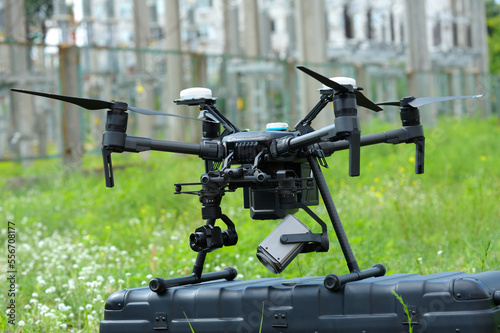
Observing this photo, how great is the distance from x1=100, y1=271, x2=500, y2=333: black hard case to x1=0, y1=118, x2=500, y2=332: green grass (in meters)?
0.68

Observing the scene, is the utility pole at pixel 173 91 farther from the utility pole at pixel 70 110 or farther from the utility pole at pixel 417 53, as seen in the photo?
the utility pole at pixel 417 53

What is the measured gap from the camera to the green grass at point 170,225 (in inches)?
203

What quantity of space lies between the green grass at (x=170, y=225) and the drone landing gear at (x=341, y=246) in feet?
2.61

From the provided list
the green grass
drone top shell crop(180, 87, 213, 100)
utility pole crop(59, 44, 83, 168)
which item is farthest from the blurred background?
drone top shell crop(180, 87, 213, 100)

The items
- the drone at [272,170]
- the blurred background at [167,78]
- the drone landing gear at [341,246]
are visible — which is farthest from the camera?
the blurred background at [167,78]

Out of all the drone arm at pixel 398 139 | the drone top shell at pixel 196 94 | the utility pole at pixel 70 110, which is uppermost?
the utility pole at pixel 70 110

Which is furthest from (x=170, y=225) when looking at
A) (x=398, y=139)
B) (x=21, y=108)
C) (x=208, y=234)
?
(x=21, y=108)

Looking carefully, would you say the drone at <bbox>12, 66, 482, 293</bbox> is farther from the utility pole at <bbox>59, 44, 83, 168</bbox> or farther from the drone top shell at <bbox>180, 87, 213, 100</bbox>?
the utility pole at <bbox>59, 44, 83, 168</bbox>

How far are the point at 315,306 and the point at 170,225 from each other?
4902mm

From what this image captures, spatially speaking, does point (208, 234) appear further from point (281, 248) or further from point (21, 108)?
point (21, 108)

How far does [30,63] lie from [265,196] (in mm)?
8881

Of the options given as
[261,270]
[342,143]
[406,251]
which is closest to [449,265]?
[406,251]

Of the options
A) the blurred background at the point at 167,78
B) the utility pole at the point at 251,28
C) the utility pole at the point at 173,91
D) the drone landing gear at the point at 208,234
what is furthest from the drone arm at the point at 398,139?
the utility pole at the point at 251,28

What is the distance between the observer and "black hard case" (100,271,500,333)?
2916 mm
